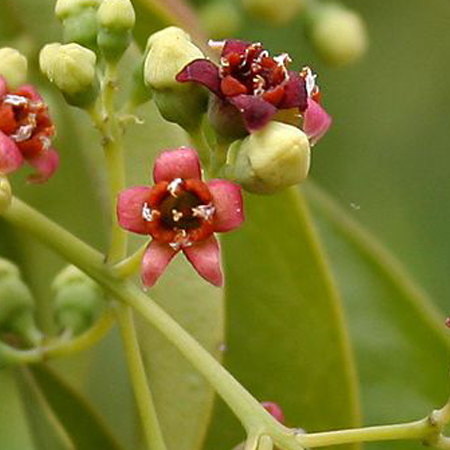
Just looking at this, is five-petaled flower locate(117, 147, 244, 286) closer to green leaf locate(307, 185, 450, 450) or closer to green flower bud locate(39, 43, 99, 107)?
green flower bud locate(39, 43, 99, 107)

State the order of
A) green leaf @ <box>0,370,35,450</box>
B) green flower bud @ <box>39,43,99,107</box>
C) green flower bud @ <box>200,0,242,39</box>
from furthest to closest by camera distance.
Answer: green flower bud @ <box>200,0,242,39</box> → green leaf @ <box>0,370,35,450</box> → green flower bud @ <box>39,43,99,107</box>

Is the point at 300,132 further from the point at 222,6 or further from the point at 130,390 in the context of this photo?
the point at 222,6

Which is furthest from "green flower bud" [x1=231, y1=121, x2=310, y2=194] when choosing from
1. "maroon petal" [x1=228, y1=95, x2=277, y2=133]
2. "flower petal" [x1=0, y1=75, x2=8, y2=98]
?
"flower petal" [x1=0, y1=75, x2=8, y2=98]

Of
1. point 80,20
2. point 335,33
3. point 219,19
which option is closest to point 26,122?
point 80,20

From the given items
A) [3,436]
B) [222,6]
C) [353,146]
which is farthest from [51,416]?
[353,146]

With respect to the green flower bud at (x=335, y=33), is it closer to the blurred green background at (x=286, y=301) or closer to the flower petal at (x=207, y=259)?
the blurred green background at (x=286, y=301)

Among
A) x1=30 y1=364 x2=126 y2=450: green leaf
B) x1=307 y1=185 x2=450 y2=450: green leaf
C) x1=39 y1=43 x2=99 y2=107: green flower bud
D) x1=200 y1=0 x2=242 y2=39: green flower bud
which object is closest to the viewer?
x1=39 y1=43 x2=99 y2=107: green flower bud

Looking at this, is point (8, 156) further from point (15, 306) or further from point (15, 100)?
point (15, 306)
